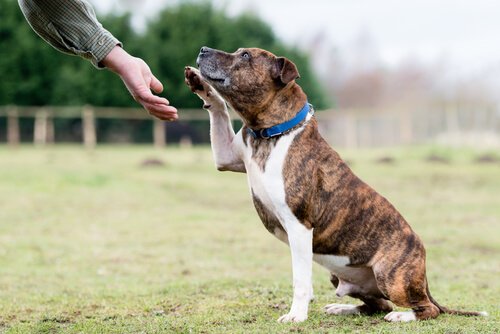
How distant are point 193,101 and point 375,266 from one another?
3894 cm

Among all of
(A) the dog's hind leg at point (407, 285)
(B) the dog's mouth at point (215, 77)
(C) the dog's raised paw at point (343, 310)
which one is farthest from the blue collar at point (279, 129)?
(C) the dog's raised paw at point (343, 310)

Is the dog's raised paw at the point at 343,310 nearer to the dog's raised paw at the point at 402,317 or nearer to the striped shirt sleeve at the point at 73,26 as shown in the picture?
the dog's raised paw at the point at 402,317

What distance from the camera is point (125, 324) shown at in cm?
584

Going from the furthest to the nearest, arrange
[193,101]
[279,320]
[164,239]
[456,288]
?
[193,101] < [164,239] < [456,288] < [279,320]

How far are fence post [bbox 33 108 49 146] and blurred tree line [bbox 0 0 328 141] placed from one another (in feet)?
2.43

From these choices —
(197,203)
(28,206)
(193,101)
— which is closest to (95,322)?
(28,206)

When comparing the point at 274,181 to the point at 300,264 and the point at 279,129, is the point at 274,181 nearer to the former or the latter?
the point at 279,129

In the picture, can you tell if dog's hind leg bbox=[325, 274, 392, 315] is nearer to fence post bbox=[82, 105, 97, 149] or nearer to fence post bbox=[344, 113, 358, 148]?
fence post bbox=[82, 105, 97, 149]

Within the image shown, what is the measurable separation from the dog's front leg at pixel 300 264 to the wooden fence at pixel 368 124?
110 feet

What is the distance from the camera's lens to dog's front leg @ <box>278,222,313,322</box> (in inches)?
219

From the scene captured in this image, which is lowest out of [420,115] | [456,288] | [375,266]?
[456,288]

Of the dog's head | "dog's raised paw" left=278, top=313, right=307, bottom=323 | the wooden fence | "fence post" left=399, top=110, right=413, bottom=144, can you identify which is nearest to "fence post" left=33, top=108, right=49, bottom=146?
the wooden fence

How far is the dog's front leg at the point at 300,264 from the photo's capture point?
5574mm

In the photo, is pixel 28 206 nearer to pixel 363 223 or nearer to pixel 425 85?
pixel 363 223
